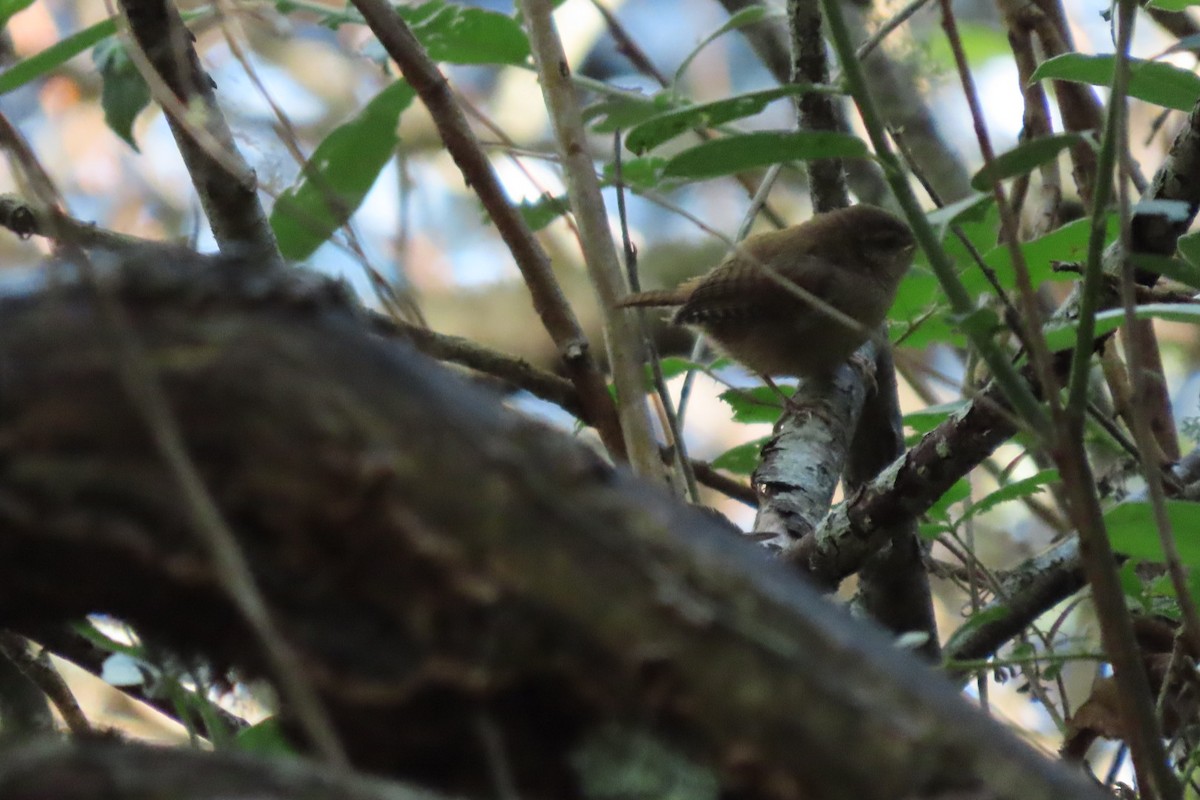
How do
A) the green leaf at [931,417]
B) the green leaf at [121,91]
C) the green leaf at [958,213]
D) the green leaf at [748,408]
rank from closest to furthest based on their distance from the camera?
the green leaf at [958,213], the green leaf at [121,91], the green leaf at [931,417], the green leaf at [748,408]

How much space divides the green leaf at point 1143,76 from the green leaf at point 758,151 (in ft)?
1.37

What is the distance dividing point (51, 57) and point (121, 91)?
121 mm

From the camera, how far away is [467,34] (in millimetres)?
2350

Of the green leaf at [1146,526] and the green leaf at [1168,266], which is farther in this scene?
the green leaf at [1146,526]

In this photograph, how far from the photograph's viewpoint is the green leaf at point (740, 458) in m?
2.52

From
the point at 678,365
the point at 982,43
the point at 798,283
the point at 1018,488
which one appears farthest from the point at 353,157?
the point at 982,43

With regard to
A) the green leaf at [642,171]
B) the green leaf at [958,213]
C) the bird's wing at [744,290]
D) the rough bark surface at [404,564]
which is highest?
the bird's wing at [744,290]

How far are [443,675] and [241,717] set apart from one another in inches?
55.5

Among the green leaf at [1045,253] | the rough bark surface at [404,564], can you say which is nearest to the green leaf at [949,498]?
the green leaf at [1045,253]

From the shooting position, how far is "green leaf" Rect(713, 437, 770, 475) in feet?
8.27

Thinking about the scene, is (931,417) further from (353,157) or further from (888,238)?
(888,238)

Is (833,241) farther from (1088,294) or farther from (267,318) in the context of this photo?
(267,318)

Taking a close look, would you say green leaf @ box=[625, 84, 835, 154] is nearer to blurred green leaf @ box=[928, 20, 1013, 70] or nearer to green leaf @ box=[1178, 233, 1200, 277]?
green leaf @ box=[1178, 233, 1200, 277]

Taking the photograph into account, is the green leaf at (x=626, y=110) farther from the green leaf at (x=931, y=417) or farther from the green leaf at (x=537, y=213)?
the green leaf at (x=931, y=417)
